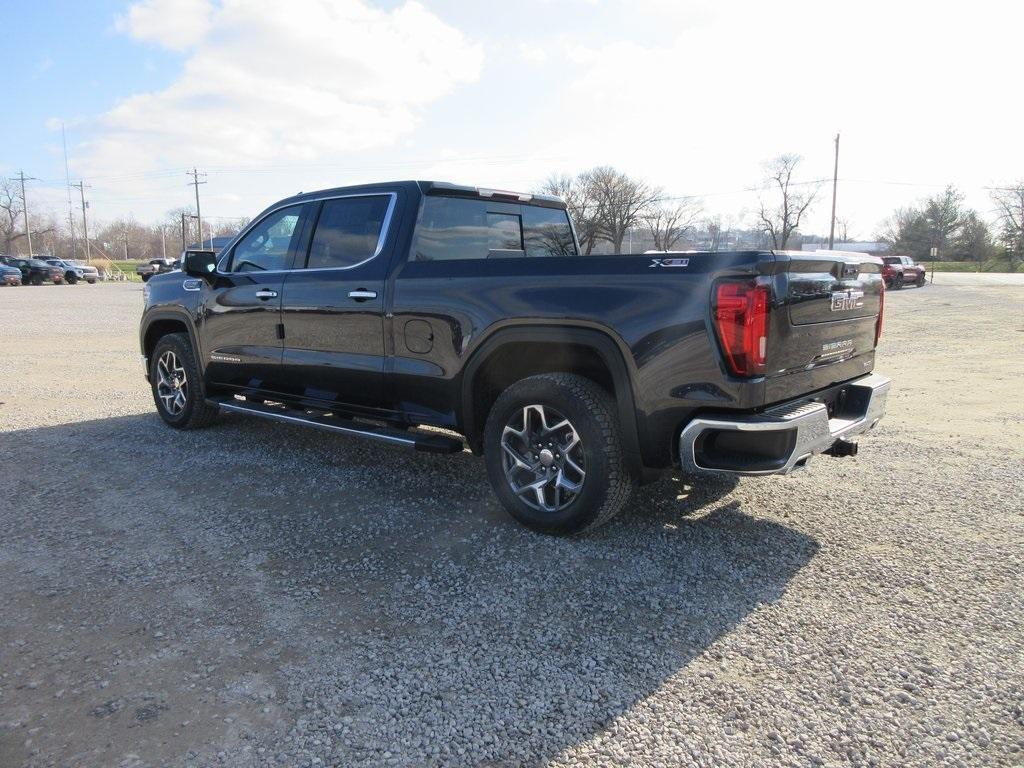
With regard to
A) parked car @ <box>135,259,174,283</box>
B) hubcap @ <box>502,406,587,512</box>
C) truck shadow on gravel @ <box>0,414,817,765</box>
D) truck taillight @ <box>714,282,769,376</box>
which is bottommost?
truck shadow on gravel @ <box>0,414,817,765</box>

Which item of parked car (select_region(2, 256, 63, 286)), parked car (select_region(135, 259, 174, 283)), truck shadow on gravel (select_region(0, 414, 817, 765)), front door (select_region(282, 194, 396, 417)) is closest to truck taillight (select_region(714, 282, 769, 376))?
truck shadow on gravel (select_region(0, 414, 817, 765))

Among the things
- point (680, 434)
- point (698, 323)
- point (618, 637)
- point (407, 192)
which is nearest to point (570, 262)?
point (698, 323)

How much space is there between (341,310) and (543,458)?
1815mm

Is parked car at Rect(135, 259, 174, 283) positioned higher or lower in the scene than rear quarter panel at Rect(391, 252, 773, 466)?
higher

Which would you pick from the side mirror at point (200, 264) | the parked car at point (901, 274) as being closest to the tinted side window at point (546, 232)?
the side mirror at point (200, 264)

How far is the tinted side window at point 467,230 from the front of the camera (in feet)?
15.6

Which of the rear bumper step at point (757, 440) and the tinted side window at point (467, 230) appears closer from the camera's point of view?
the rear bumper step at point (757, 440)

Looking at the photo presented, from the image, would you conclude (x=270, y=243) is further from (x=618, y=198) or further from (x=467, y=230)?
(x=618, y=198)

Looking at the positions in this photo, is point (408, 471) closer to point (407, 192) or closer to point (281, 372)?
point (281, 372)

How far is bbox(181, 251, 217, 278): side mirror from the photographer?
5.71 m

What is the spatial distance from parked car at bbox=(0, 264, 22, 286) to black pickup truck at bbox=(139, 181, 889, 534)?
40036 mm

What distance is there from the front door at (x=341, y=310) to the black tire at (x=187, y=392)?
4.28ft

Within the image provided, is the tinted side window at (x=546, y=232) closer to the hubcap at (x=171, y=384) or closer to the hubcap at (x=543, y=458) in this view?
the hubcap at (x=543, y=458)

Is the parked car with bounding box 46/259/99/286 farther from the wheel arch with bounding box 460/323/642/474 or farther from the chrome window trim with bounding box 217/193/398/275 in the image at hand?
the wheel arch with bounding box 460/323/642/474
